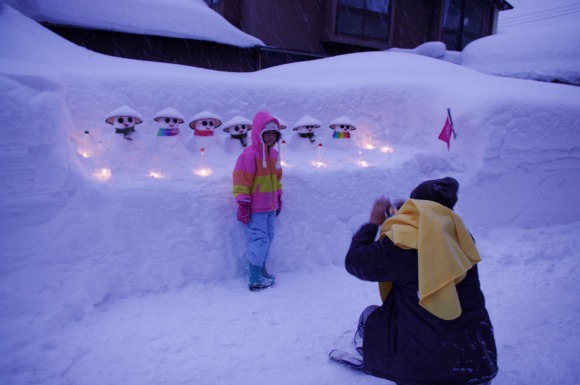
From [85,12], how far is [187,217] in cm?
782

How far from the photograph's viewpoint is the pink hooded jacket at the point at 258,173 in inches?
130

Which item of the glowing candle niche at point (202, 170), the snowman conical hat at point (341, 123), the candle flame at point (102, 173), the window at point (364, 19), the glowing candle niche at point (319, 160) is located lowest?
the candle flame at point (102, 173)

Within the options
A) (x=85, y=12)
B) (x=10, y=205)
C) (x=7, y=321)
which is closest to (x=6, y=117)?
(x=10, y=205)

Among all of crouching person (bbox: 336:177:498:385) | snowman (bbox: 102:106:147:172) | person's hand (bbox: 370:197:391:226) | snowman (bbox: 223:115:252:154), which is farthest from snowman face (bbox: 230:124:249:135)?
crouching person (bbox: 336:177:498:385)

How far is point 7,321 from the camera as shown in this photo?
2602 millimetres

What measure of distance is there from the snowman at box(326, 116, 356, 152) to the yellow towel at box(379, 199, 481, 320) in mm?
3689

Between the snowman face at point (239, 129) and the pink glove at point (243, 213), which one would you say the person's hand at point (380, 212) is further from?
the snowman face at point (239, 129)

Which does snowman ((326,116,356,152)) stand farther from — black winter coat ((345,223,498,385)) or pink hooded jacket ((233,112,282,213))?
black winter coat ((345,223,498,385))

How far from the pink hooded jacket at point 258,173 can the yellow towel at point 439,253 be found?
74.9 inches

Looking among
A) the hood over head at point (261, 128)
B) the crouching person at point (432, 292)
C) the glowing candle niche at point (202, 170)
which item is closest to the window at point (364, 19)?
the glowing candle niche at point (202, 170)

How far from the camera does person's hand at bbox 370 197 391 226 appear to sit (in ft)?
6.36

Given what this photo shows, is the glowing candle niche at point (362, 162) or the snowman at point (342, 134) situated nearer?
the glowing candle niche at point (362, 162)

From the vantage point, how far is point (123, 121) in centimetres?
406

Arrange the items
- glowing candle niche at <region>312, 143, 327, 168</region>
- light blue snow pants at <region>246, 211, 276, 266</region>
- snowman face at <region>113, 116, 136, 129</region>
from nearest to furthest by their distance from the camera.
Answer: light blue snow pants at <region>246, 211, 276, 266</region>
snowman face at <region>113, 116, 136, 129</region>
glowing candle niche at <region>312, 143, 327, 168</region>
